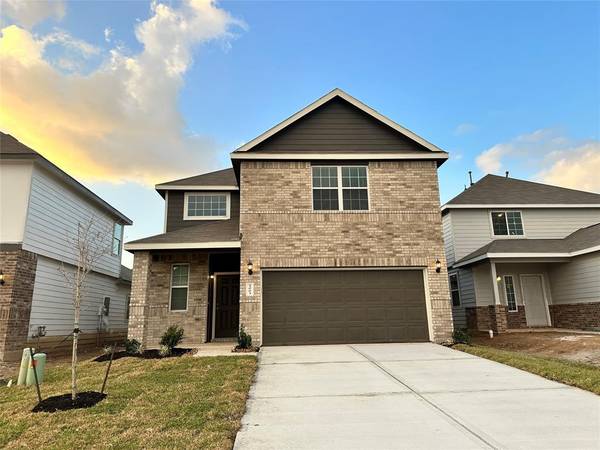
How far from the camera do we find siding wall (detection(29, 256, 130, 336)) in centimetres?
1162

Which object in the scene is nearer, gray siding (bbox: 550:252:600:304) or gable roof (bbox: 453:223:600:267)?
gray siding (bbox: 550:252:600:304)

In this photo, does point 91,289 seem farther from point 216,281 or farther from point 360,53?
point 360,53

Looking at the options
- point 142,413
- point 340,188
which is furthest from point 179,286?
point 142,413

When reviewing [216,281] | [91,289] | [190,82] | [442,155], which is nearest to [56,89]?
[190,82]

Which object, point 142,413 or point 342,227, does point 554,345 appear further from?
point 142,413

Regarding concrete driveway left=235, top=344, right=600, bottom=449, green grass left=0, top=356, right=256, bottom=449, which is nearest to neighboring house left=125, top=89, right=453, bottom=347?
concrete driveway left=235, top=344, right=600, bottom=449

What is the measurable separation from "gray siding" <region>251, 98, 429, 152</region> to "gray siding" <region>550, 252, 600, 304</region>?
308 inches

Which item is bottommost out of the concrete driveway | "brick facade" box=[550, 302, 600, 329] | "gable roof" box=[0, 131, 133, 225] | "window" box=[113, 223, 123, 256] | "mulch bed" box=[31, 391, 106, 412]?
the concrete driveway

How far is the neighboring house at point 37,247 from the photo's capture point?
1036 centimetres

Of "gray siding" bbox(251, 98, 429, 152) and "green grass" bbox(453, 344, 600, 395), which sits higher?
"gray siding" bbox(251, 98, 429, 152)

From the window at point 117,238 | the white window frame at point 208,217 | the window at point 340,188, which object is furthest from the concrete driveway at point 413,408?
the window at point 117,238

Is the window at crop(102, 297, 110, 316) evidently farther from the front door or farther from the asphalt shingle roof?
the front door

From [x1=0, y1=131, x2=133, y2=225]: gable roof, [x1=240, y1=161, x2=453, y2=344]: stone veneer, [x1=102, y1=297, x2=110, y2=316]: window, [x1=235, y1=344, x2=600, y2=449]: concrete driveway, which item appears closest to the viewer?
[x1=235, y1=344, x2=600, y2=449]: concrete driveway

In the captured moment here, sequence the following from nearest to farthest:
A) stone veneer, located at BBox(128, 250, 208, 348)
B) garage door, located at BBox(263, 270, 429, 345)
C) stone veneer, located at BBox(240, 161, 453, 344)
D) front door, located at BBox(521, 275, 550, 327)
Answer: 1. garage door, located at BBox(263, 270, 429, 345)
2. stone veneer, located at BBox(240, 161, 453, 344)
3. stone veneer, located at BBox(128, 250, 208, 348)
4. front door, located at BBox(521, 275, 550, 327)
